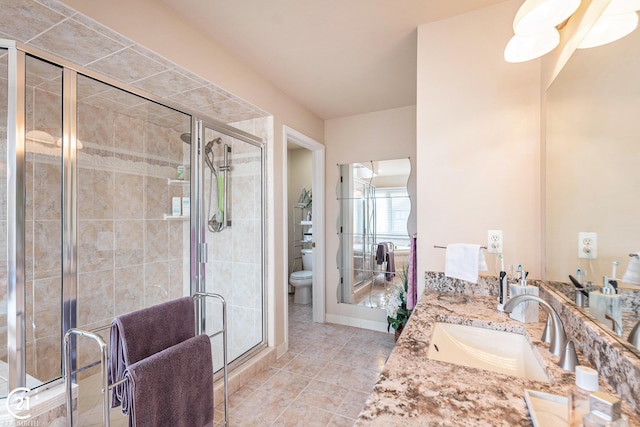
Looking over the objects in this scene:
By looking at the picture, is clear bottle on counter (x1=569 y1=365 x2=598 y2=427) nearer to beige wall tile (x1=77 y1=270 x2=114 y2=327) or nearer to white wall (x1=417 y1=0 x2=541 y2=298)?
white wall (x1=417 y1=0 x2=541 y2=298)

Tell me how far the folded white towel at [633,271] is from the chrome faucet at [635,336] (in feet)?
0.36

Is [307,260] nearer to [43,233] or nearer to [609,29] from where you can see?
[43,233]

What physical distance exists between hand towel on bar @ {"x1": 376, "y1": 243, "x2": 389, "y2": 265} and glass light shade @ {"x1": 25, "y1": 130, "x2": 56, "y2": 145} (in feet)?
9.57

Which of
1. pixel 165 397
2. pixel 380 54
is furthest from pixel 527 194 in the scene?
pixel 165 397

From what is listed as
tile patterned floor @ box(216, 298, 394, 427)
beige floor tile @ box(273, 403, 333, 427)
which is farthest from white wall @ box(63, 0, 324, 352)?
beige floor tile @ box(273, 403, 333, 427)

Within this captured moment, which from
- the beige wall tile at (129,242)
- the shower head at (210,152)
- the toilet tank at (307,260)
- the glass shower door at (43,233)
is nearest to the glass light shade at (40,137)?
the glass shower door at (43,233)

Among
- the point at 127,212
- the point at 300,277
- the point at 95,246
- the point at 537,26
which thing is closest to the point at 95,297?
the point at 95,246

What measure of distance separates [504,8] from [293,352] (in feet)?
9.90

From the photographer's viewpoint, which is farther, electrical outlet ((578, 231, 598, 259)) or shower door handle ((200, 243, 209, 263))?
shower door handle ((200, 243, 209, 263))

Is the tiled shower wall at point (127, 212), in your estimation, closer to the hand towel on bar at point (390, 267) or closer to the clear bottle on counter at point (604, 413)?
the hand towel on bar at point (390, 267)

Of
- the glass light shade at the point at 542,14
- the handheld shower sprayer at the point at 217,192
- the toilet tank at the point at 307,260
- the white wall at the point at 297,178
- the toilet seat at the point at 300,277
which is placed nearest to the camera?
the glass light shade at the point at 542,14

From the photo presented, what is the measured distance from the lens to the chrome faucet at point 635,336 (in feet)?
2.31

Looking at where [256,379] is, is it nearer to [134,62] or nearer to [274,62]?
[134,62]

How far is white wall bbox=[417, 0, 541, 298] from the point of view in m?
1.57
